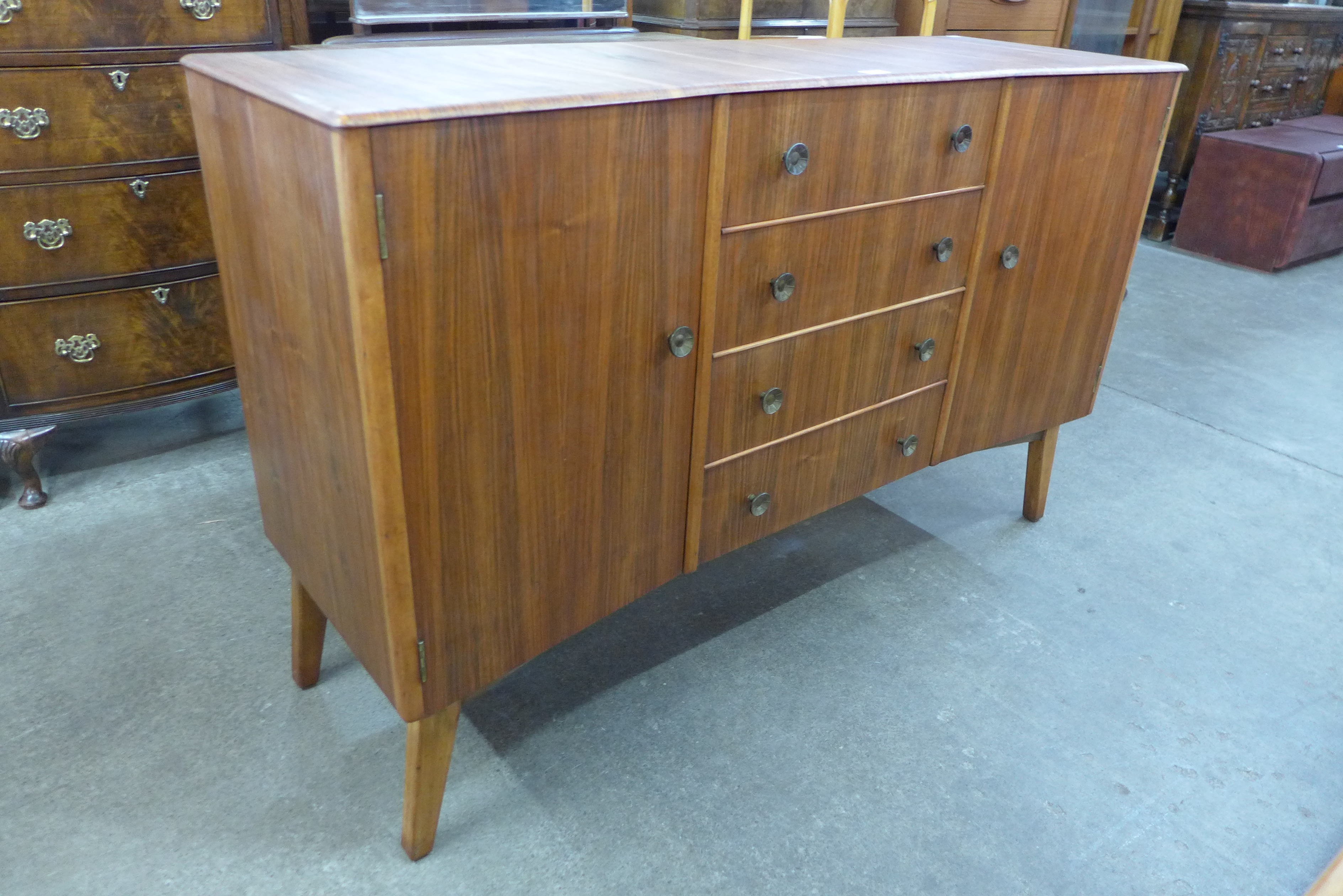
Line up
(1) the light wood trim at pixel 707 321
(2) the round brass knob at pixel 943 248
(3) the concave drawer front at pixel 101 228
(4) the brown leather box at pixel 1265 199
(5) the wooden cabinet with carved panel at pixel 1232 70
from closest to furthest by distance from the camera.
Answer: (1) the light wood trim at pixel 707 321 → (2) the round brass knob at pixel 943 248 → (3) the concave drawer front at pixel 101 228 → (4) the brown leather box at pixel 1265 199 → (5) the wooden cabinet with carved panel at pixel 1232 70

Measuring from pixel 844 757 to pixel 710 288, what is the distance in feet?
A: 2.32

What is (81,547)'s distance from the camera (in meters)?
1.77

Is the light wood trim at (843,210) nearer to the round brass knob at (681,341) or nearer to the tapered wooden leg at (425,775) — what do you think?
the round brass knob at (681,341)

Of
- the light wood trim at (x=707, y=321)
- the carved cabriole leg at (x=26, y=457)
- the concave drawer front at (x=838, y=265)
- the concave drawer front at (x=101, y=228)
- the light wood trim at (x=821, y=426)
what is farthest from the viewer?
the carved cabriole leg at (x=26, y=457)

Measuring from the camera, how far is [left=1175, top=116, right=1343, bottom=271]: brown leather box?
11.5 ft

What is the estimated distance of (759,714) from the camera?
145 centimetres

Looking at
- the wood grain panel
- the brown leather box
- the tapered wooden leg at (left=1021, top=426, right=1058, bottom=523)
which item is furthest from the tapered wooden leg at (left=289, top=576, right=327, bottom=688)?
the brown leather box

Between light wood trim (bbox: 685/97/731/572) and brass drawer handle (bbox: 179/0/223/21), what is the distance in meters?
1.21

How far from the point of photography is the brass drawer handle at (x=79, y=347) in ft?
5.98

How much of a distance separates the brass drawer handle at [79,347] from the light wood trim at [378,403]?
1220mm

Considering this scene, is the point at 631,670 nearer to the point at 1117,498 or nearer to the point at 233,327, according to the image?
the point at 233,327

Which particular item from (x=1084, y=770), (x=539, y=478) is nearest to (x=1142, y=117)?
(x=1084, y=770)

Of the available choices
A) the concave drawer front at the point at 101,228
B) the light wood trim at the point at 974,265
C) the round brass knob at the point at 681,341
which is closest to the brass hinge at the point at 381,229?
the round brass knob at the point at 681,341

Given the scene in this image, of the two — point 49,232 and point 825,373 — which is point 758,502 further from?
point 49,232
